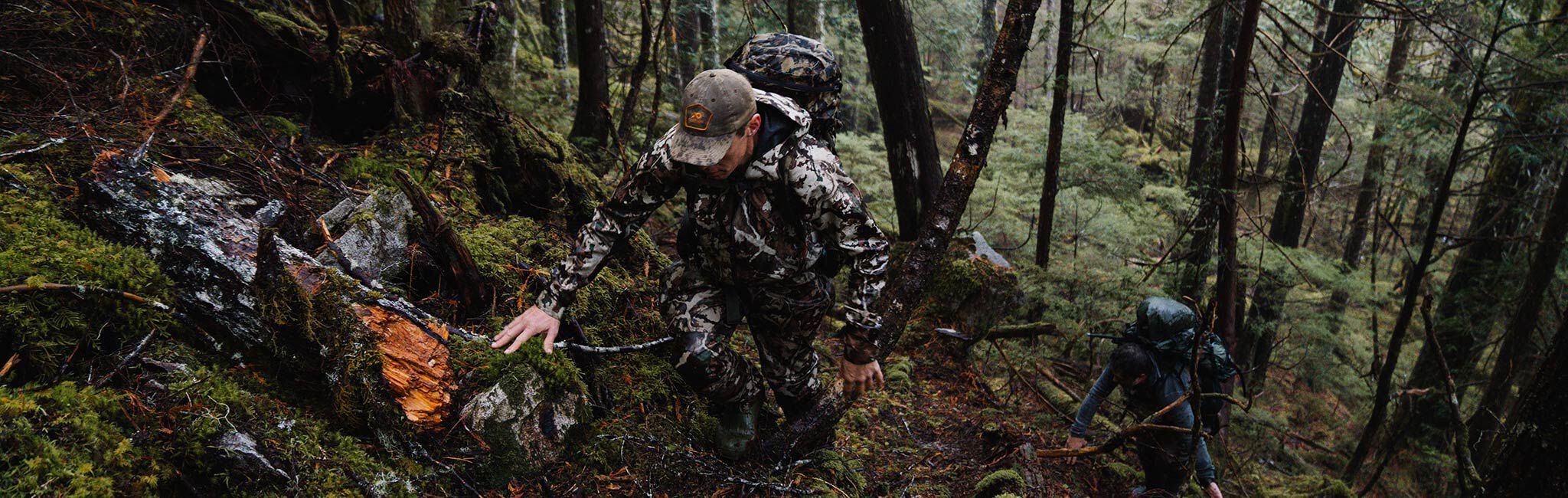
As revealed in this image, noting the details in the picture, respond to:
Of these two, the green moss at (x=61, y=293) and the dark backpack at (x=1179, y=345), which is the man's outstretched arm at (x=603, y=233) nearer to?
the green moss at (x=61, y=293)

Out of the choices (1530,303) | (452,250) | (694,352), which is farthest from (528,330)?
(1530,303)

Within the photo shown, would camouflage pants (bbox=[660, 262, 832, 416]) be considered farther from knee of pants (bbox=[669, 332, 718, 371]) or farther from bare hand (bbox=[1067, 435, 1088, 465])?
bare hand (bbox=[1067, 435, 1088, 465])

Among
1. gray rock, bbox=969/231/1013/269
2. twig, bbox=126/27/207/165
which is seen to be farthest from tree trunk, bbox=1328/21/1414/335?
twig, bbox=126/27/207/165

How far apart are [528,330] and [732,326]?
1.03 m

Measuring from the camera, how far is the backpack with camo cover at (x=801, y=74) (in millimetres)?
3504

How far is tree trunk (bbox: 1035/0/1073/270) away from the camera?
20.9 feet

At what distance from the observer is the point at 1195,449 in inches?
154

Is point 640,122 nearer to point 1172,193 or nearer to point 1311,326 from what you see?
point 1172,193

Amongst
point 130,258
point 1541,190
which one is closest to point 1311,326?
point 1541,190

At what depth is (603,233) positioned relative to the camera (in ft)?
10.1

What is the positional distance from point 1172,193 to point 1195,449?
→ 685 cm

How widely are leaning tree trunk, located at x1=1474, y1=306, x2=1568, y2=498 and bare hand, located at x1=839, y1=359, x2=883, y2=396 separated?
2.20m

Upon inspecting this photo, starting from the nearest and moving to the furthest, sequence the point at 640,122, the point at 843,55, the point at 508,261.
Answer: the point at 508,261
the point at 640,122
the point at 843,55

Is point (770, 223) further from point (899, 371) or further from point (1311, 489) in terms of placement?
point (1311, 489)
